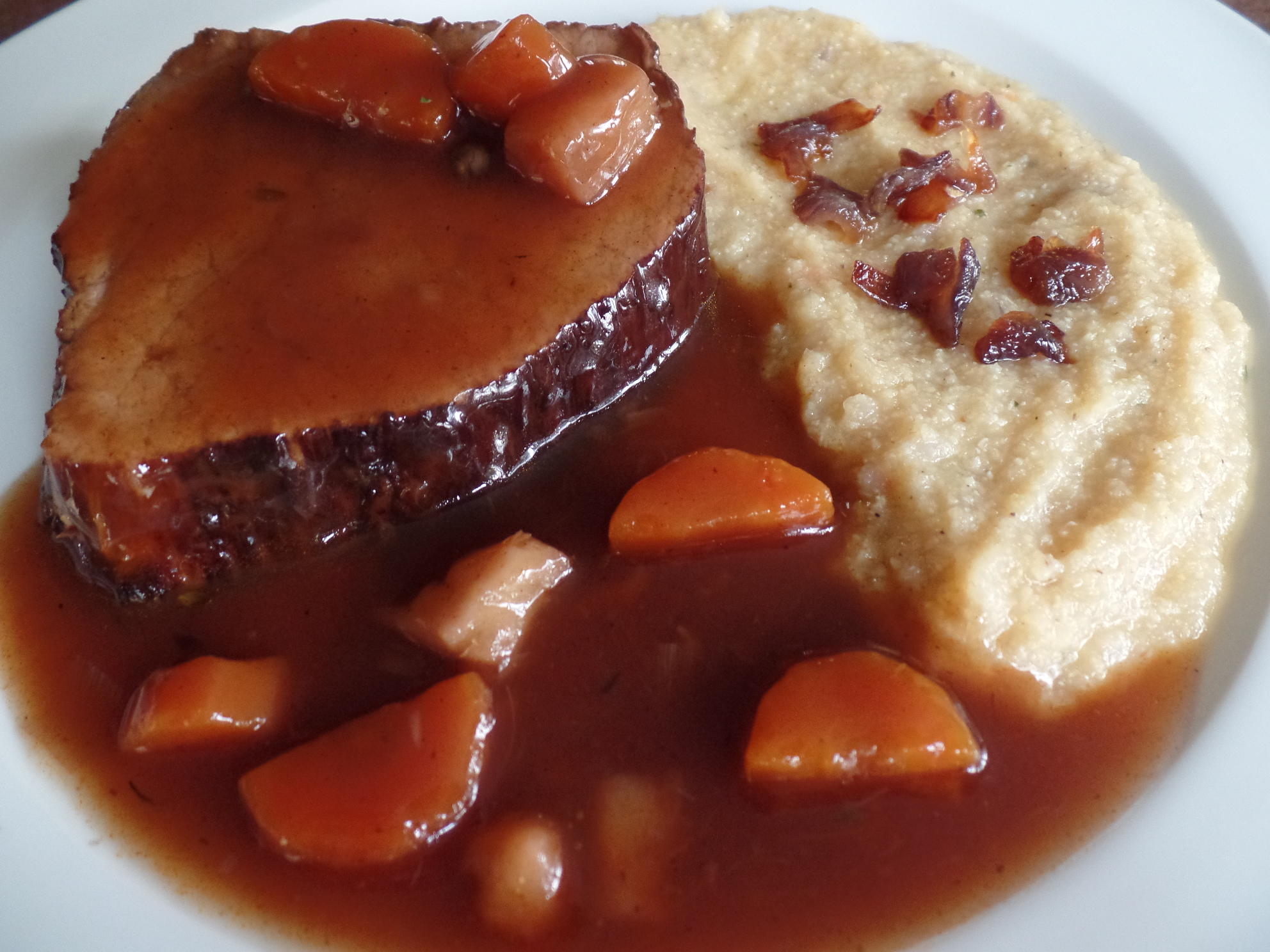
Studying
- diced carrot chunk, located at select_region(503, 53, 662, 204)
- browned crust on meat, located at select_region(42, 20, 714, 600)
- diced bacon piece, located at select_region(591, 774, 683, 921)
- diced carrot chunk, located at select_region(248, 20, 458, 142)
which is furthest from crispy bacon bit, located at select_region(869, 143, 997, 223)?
diced bacon piece, located at select_region(591, 774, 683, 921)

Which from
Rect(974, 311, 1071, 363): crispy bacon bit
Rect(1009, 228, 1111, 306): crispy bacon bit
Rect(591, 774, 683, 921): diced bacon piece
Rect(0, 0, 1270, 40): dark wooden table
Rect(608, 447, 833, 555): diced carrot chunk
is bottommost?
Rect(591, 774, 683, 921): diced bacon piece

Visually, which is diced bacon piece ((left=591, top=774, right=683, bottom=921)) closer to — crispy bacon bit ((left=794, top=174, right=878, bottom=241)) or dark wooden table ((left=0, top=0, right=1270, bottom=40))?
crispy bacon bit ((left=794, top=174, right=878, bottom=241))

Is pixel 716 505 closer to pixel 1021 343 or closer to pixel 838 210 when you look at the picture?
pixel 1021 343

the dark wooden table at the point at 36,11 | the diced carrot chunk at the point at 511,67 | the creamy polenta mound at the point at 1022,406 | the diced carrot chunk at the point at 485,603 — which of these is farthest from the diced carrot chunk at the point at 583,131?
the dark wooden table at the point at 36,11

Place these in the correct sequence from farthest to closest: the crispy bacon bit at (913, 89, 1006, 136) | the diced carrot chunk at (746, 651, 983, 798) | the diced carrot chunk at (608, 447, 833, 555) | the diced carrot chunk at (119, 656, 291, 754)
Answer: the crispy bacon bit at (913, 89, 1006, 136) < the diced carrot chunk at (608, 447, 833, 555) < the diced carrot chunk at (119, 656, 291, 754) < the diced carrot chunk at (746, 651, 983, 798)

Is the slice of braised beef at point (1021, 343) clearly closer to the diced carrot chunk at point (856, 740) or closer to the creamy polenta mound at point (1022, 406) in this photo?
the creamy polenta mound at point (1022, 406)
